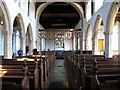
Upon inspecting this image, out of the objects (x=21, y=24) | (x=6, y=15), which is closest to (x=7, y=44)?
(x=6, y=15)

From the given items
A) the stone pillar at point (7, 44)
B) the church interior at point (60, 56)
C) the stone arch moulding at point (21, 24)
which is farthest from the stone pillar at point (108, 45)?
the stone arch moulding at point (21, 24)

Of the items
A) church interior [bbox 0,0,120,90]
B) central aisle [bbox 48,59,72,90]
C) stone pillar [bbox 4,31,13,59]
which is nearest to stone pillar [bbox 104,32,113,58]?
church interior [bbox 0,0,120,90]

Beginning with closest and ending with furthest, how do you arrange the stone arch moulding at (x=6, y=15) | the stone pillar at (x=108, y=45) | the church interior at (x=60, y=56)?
1. the church interior at (x=60, y=56)
2. the stone arch moulding at (x=6, y=15)
3. the stone pillar at (x=108, y=45)

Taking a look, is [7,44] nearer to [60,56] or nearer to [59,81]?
[59,81]

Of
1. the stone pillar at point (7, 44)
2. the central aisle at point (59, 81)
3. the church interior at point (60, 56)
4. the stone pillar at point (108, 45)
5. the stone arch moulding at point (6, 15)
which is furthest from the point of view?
the stone pillar at point (108, 45)

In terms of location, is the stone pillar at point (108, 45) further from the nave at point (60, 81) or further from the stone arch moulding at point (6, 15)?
the stone arch moulding at point (6, 15)

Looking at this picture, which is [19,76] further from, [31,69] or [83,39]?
[83,39]

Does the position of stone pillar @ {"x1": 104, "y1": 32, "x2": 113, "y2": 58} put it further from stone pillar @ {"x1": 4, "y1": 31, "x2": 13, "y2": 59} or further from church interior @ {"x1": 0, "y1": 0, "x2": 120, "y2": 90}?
stone pillar @ {"x1": 4, "y1": 31, "x2": 13, "y2": 59}

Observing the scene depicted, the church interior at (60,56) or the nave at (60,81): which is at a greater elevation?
the church interior at (60,56)

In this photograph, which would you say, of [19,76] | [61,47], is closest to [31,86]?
[19,76]

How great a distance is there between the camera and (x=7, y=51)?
7.24 metres

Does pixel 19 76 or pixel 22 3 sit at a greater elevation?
pixel 22 3

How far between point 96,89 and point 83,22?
1325cm

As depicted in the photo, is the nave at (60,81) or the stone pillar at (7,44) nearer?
the nave at (60,81)
